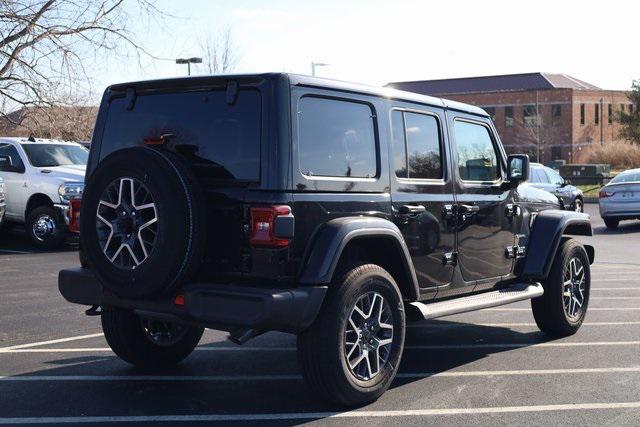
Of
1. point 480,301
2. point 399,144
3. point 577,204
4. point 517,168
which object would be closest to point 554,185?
point 577,204

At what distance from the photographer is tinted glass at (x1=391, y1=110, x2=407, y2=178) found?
19.7 feet

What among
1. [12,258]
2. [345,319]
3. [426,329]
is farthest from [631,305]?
[12,258]

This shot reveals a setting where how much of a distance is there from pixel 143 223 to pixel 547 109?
236 ft

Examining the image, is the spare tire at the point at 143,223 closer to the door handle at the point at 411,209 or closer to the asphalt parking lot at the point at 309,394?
the asphalt parking lot at the point at 309,394

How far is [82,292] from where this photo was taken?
569 cm

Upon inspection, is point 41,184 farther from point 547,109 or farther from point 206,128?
point 547,109

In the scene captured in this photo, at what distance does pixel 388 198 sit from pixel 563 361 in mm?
2101

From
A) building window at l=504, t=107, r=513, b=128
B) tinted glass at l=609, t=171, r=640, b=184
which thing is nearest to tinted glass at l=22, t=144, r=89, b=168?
tinted glass at l=609, t=171, r=640, b=184

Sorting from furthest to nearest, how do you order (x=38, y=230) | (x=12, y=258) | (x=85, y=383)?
(x=38, y=230) → (x=12, y=258) → (x=85, y=383)

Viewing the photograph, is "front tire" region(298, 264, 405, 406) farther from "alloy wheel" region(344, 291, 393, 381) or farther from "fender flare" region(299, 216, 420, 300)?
"fender flare" region(299, 216, 420, 300)

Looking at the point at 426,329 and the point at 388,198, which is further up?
the point at 388,198

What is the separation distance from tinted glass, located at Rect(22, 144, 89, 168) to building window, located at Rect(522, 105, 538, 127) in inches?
2368

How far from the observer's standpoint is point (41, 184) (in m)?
15.1

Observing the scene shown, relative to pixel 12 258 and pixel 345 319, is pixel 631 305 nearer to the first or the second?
pixel 345 319
